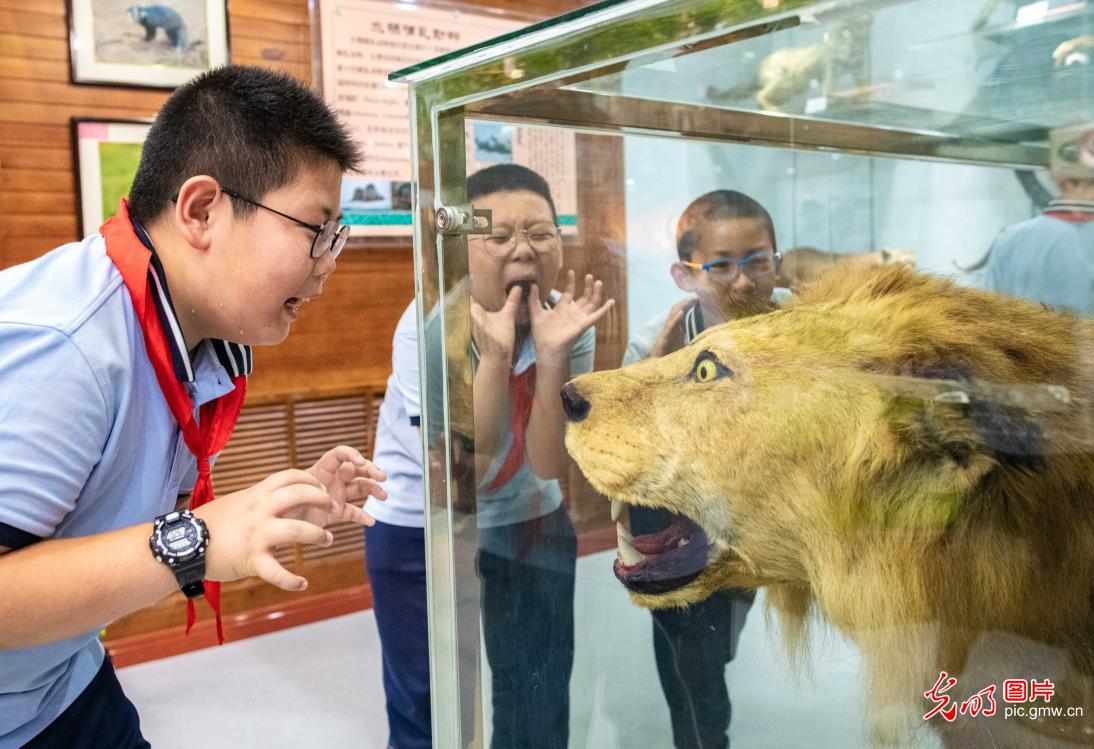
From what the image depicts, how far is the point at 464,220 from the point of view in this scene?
109 cm

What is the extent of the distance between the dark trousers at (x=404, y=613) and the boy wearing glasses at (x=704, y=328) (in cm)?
94

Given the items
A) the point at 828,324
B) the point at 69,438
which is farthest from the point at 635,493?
the point at 69,438

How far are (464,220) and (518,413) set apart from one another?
232mm

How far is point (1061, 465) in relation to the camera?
0.60m

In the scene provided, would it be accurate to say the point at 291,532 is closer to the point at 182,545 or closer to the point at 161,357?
the point at 182,545

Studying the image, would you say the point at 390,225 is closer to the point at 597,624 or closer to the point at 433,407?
the point at 433,407

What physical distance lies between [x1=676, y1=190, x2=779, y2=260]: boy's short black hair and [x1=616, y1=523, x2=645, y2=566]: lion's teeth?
0.84 feet

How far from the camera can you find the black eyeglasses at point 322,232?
3.49 ft

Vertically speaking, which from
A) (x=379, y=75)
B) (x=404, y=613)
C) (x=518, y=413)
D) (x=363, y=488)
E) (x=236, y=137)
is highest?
(x=379, y=75)

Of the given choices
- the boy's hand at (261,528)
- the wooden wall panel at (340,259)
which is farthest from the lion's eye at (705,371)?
the wooden wall panel at (340,259)

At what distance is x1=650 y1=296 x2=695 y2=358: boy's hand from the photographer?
837mm

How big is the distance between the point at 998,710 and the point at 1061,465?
18cm

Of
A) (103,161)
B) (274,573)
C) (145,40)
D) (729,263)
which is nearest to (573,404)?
(729,263)

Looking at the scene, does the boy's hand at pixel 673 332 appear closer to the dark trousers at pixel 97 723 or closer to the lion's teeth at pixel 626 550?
the lion's teeth at pixel 626 550
